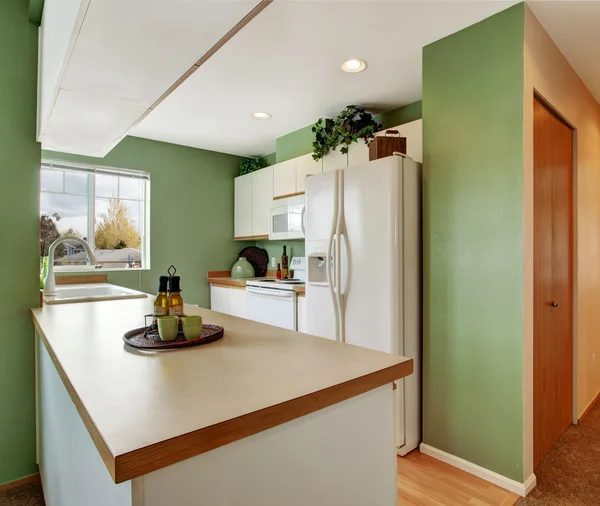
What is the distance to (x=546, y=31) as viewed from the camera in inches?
82.2

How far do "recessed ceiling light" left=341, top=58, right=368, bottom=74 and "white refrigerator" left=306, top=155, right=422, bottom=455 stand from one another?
703 mm

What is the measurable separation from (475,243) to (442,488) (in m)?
1.28

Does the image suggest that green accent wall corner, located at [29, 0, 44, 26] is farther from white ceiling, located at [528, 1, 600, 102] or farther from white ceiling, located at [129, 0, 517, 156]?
white ceiling, located at [528, 1, 600, 102]

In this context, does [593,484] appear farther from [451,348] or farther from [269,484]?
[269,484]

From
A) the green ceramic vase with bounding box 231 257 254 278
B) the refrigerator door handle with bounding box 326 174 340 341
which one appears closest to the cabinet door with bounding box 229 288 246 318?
the green ceramic vase with bounding box 231 257 254 278

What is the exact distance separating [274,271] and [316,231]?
2.03m

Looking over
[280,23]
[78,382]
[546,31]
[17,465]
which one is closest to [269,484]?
[78,382]

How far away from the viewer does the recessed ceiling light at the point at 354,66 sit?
8.02ft

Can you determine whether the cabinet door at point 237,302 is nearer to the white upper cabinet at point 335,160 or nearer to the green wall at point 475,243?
the white upper cabinet at point 335,160

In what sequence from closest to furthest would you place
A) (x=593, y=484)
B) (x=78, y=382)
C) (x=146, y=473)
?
(x=146, y=473) → (x=78, y=382) → (x=593, y=484)

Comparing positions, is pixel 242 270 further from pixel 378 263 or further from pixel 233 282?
pixel 378 263

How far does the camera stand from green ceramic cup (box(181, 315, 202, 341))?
3.90ft

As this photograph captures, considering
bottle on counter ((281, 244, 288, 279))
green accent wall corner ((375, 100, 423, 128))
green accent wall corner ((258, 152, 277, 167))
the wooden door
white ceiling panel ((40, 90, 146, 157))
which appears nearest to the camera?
white ceiling panel ((40, 90, 146, 157))

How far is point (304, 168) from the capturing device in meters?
3.67
